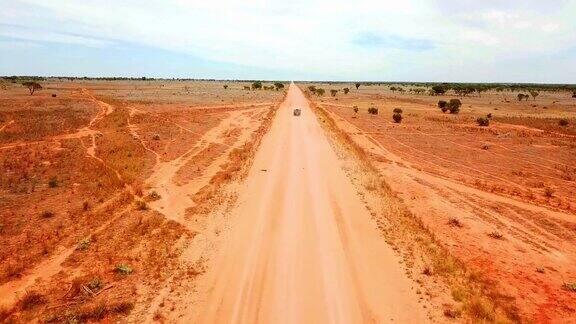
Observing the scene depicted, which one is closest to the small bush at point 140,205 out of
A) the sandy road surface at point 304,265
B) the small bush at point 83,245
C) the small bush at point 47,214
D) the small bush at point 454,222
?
the small bush at point 47,214

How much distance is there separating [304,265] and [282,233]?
8.85 ft

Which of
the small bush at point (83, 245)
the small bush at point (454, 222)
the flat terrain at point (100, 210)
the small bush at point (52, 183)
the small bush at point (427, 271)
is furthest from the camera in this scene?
the small bush at point (52, 183)

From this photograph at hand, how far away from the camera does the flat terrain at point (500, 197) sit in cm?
1412

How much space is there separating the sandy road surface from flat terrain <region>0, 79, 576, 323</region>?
63mm

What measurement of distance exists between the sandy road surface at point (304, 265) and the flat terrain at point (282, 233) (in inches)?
2.5

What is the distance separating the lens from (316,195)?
20.6 m

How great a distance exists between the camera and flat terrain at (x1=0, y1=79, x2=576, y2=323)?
37.9ft

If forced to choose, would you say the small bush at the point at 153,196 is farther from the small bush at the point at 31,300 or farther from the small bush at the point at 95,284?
the small bush at the point at 31,300

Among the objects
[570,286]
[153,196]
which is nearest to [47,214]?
[153,196]

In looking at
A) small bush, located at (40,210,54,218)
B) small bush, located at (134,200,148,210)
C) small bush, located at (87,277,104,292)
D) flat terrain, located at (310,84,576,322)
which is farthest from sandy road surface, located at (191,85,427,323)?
small bush, located at (40,210,54,218)

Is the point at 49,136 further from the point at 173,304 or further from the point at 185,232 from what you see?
the point at 173,304

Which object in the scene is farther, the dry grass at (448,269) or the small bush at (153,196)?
the small bush at (153,196)

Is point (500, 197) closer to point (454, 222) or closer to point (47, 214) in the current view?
point (454, 222)

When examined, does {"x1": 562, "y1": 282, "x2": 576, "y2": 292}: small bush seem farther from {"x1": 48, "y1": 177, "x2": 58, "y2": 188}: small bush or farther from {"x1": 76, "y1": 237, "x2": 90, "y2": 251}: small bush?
{"x1": 48, "y1": 177, "x2": 58, "y2": 188}: small bush
